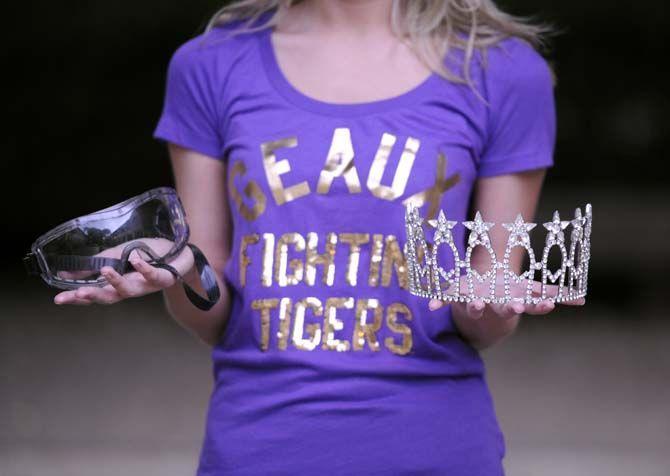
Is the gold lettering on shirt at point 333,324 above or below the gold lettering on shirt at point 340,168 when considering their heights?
below

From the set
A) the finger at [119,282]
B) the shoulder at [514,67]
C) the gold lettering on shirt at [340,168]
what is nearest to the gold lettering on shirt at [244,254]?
the gold lettering on shirt at [340,168]

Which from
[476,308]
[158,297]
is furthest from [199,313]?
[158,297]

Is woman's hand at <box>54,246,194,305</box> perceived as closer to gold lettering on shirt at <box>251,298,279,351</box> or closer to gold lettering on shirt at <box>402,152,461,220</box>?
gold lettering on shirt at <box>251,298,279,351</box>

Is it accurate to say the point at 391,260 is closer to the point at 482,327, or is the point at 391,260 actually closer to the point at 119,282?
the point at 482,327

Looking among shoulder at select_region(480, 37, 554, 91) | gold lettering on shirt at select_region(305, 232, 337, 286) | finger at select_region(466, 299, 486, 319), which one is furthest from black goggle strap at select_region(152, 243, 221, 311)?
shoulder at select_region(480, 37, 554, 91)

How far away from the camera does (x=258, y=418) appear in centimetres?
144

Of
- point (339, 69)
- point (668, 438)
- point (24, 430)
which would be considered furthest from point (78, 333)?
point (339, 69)

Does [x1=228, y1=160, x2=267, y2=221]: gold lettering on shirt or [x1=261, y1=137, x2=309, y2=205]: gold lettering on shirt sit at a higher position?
[x1=261, y1=137, x2=309, y2=205]: gold lettering on shirt

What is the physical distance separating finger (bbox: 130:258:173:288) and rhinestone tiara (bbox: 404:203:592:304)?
0.98 ft

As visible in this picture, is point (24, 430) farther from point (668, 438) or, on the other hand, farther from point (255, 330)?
point (255, 330)

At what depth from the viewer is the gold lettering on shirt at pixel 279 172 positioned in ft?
4.83

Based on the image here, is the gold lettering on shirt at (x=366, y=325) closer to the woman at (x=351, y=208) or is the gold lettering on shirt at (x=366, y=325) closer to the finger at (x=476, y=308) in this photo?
the woman at (x=351, y=208)

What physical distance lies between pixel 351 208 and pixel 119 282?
0.34 meters

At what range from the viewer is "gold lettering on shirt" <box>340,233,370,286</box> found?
57.6 inches
